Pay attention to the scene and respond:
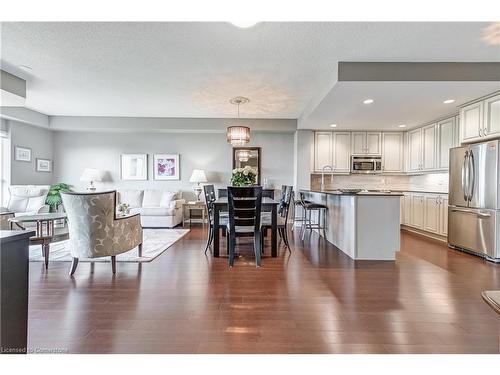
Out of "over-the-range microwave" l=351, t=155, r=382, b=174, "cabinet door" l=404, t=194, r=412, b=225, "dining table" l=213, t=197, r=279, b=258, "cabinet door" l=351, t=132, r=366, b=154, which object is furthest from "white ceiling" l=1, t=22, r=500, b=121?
"cabinet door" l=404, t=194, r=412, b=225

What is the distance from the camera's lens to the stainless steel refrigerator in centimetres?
350

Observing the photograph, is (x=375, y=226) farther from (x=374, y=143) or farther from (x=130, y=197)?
(x=130, y=197)

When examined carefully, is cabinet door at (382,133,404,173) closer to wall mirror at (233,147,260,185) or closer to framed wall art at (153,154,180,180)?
wall mirror at (233,147,260,185)

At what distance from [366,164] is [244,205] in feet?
14.3

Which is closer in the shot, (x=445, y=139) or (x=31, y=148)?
(x=445, y=139)

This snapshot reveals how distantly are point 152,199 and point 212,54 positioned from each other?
4.40 metres

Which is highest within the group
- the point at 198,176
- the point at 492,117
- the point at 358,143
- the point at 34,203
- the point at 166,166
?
the point at 358,143

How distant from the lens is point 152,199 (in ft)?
21.4

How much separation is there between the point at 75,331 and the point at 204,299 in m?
0.95

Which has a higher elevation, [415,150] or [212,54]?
[212,54]

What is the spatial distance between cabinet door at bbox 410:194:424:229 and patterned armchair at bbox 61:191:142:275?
18.2 ft

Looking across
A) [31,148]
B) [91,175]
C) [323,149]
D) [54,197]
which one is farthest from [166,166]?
[323,149]

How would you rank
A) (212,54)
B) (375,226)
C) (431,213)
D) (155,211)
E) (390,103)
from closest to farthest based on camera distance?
1. (212,54)
2. (375,226)
3. (390,103)
4. (431,213)
5. (155,211)

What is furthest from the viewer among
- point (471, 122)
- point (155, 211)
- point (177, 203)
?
point (177, 203)
